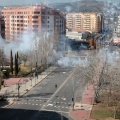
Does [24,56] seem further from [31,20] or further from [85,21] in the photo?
[85,21]

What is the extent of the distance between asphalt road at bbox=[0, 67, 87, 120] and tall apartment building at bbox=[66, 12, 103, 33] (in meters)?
32.8

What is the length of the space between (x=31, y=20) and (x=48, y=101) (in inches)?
815

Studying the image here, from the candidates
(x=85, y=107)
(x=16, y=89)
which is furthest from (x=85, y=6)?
(x=85, y=107)

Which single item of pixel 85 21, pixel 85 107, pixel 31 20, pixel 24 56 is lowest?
pixel 85 107

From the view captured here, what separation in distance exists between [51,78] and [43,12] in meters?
15.1

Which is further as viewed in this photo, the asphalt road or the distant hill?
the distant hill

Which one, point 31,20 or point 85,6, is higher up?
point 85,6

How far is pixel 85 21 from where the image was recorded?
5472cm

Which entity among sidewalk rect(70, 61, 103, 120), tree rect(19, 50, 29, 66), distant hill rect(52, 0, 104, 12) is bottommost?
sidewalk rect(70, 61, 103, 120)

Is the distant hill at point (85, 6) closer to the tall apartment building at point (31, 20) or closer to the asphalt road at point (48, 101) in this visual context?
the tall apartment building at point (31, 20)

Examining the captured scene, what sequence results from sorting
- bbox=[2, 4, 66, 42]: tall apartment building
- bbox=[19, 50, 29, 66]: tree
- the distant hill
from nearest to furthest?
bbox=[19, 50, 29, 66]: tree
bbox=[2, 4, 66, 42]: tall apartment building
the distant hill

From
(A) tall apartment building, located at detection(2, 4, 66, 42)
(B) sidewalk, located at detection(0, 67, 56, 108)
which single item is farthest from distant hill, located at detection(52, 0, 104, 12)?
(B) sidewalk, located at detection(0, 67, 56, 108)

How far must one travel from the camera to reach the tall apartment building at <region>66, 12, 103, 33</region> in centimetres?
5225

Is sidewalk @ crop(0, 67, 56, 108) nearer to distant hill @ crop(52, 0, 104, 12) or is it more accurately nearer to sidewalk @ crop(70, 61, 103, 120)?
sidewalk @ crop(70, 61, 103, 120)
